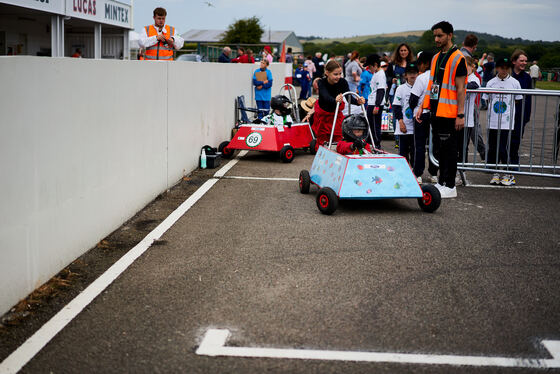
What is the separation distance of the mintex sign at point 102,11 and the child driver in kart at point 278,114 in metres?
12.0

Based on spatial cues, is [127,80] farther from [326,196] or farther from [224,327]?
[224,327]

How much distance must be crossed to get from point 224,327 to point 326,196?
12.0 ft

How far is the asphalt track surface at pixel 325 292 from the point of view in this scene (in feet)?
12.8

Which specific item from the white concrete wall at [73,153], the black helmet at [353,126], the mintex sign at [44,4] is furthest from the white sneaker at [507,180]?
the mintex sign at [44,4]

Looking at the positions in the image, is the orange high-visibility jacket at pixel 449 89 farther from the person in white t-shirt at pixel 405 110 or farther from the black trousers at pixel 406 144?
the black trousers at pixel 406 144

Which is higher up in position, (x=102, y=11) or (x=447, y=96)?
(x=102, y=11)

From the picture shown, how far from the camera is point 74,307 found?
457 centimetres

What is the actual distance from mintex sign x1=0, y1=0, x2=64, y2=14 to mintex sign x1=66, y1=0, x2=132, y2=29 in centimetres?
48

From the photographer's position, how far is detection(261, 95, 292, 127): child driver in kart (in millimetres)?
12917

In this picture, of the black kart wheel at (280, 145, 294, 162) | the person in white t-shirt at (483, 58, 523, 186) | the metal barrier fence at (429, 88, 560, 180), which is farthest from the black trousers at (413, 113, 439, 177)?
the black kart wheel at (280, 145, 294, 162)

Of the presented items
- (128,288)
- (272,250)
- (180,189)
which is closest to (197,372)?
(128,288)

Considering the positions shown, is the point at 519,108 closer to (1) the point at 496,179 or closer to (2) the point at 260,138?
(1) the point at 496,179

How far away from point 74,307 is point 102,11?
73.6ft

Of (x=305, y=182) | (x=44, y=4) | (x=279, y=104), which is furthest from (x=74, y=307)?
(x=44, y=4)
